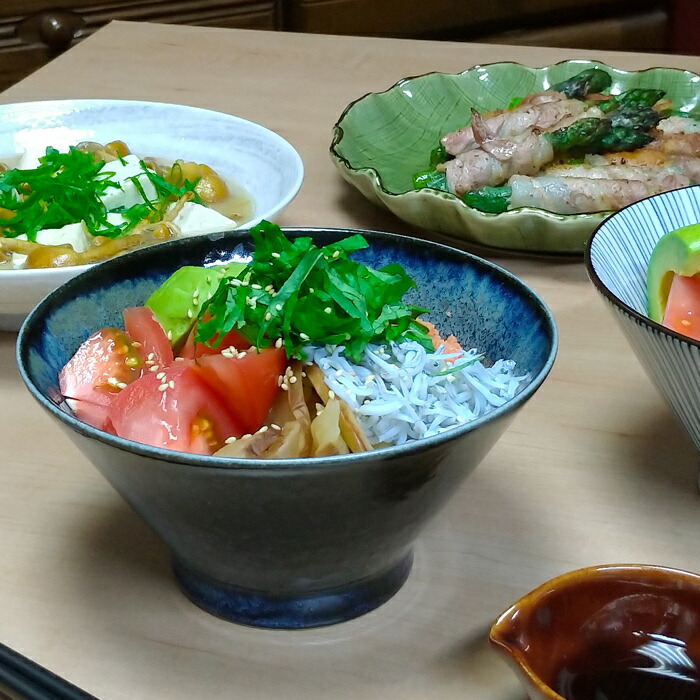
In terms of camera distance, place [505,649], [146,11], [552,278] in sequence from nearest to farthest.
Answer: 1. [505,649]
2. [552,278]
3. [146,11]

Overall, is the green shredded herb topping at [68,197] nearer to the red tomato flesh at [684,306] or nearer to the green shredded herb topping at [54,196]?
the green shredded herb topping at [54,196]

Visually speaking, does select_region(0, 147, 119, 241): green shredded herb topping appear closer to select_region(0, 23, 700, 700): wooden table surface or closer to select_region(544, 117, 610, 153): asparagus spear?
select_region(0, 23, 700, 700): wooden table surface

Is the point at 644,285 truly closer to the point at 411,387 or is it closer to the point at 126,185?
the point at 411,387

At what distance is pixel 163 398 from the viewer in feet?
1.98

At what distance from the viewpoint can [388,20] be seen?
336 cm

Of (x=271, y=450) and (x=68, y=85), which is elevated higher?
(x=271, y=450)

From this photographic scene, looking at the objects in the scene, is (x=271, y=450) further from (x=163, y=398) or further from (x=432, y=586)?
(x=432, y=586)

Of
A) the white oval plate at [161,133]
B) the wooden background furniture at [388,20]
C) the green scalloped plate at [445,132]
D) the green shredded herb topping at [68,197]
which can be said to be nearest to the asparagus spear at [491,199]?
the green scalloped plate at [445,132]

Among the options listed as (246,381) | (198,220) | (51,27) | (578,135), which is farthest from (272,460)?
(51,27)

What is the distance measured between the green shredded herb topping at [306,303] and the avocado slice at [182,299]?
0.02 metres

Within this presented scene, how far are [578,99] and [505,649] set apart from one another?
1.12 m

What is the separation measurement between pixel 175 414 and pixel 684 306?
1.38 ft

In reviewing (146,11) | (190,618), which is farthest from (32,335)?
(146,11)

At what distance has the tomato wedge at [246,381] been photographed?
24.1 inches
